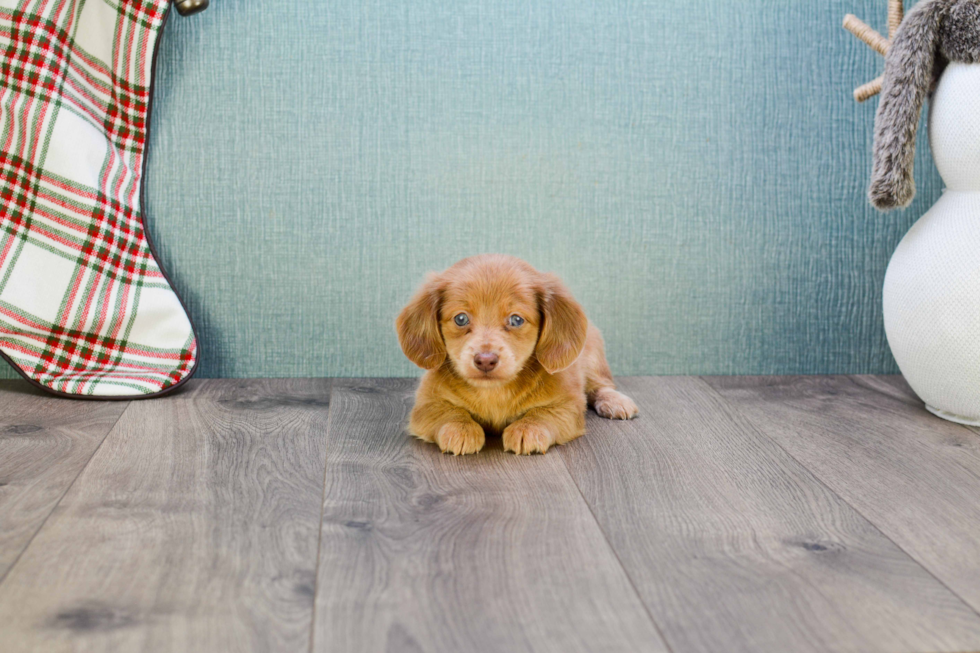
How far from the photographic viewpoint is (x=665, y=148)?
211cm

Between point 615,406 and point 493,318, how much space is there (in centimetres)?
42

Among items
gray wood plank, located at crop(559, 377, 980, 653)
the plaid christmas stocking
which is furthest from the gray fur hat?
the plaid christmas stocking

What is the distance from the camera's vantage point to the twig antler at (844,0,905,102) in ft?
6.01

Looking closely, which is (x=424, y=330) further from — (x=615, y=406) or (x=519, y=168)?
(x=519, y=168)

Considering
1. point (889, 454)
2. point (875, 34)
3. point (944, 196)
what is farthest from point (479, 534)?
point (875, 34)

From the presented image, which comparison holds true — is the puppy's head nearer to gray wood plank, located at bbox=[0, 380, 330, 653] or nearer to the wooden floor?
the wooden floor

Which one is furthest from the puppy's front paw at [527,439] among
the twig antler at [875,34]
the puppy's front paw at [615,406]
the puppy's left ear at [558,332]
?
the twig antler at [875,34]

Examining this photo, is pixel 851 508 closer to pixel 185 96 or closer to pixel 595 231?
pixel 595 231

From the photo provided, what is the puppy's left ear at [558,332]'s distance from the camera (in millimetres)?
1603

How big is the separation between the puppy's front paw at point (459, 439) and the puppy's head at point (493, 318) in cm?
9

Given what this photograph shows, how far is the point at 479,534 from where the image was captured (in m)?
1.19

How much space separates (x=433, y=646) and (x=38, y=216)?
4.85 ft

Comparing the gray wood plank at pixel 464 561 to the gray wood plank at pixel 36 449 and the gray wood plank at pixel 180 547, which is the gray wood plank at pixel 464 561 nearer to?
the gray wood plank at pixel 180 547

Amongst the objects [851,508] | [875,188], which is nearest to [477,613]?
[851,508]
